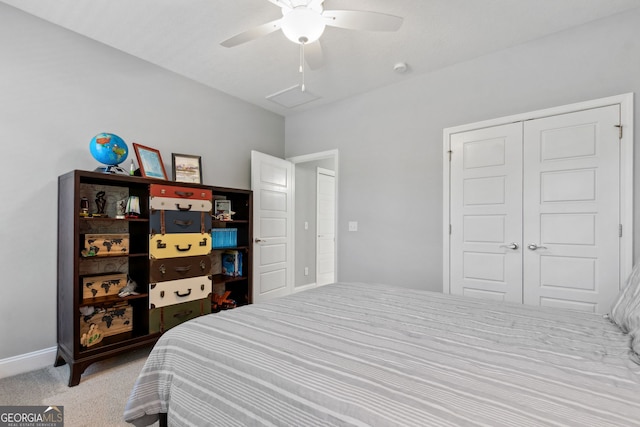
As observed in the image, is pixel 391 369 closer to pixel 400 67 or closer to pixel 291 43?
pixel 291 43

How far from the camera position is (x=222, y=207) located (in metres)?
3.49

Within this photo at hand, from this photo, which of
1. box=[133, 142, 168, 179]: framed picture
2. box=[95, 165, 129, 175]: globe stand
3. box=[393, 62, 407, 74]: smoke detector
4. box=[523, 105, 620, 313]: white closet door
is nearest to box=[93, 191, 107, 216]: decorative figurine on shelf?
box=[95, 165, 129, 175]: globe stand

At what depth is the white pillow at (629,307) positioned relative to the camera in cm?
120

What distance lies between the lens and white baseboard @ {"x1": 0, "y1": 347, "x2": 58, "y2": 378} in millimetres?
2242

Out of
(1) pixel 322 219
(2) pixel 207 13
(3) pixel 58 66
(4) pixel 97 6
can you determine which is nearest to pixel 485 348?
(2) pixel 207 13

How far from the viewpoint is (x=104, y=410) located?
6.06ft

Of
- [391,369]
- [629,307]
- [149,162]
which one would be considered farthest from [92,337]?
[629,307]

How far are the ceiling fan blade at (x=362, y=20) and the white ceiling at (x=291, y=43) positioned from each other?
0.44m

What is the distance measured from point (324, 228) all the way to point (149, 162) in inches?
128

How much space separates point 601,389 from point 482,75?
114 inches

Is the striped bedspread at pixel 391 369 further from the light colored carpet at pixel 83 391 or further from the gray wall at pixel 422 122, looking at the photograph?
the gray wall at pixel 422 122

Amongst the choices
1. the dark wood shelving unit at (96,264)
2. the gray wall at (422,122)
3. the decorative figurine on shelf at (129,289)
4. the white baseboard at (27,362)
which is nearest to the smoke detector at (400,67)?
the gray wall at (422,122)

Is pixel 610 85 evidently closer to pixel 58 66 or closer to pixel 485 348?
pixel 485 348

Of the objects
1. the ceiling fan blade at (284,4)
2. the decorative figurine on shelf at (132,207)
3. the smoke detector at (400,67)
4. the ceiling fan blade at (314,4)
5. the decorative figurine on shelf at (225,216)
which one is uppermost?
the smoke detector at (400,67)
